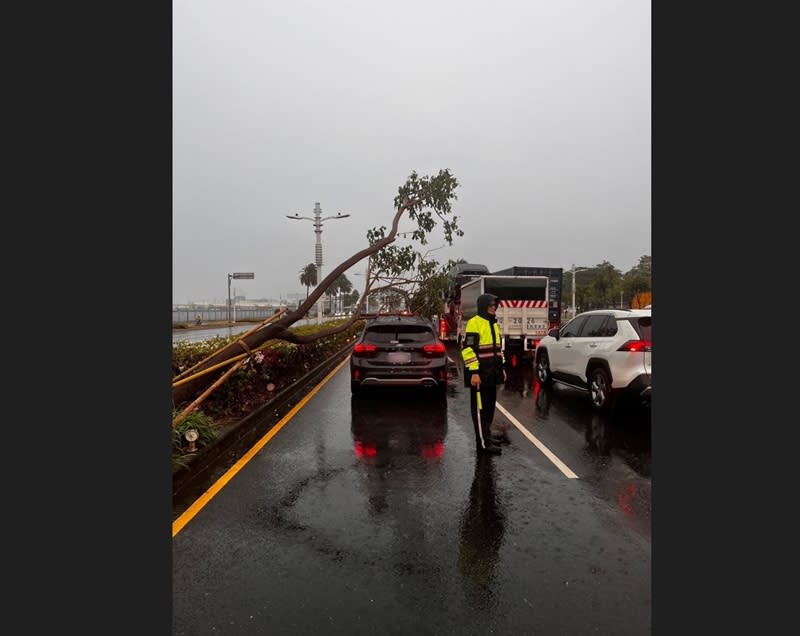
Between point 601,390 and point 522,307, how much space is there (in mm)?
8275

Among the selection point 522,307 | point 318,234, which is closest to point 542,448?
point 522,307

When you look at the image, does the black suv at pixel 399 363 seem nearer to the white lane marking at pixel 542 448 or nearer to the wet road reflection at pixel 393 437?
the wet road reflection at pixel 393 437

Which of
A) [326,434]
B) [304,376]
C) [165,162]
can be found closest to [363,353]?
[326,434]

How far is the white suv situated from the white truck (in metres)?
6.14

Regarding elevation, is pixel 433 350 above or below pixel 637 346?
below

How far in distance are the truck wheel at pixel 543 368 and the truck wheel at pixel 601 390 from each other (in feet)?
6.91

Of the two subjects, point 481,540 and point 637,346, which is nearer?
point 481,540

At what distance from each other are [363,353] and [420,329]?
115cm

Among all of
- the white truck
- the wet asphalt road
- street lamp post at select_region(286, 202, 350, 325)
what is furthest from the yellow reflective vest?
street lamp post at select_region(286, 202, 350, 325)

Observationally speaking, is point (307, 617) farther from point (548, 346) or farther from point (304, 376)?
point (304, 376)

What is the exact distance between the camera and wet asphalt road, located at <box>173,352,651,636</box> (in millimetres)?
2736

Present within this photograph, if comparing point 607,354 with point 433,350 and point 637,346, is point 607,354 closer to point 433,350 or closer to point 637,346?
point 637,346

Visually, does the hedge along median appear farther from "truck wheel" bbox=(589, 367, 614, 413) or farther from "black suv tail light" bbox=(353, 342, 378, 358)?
"truck wheel" bbox=(589, 367, 614, 413)

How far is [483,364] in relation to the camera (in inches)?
236
